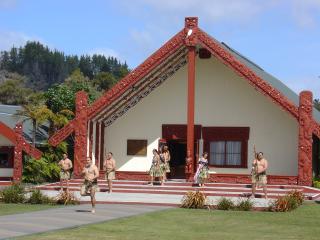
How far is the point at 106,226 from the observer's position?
46.1 ft

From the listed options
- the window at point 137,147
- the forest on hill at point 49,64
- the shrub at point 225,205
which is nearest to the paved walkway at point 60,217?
the shrub at point 225,205

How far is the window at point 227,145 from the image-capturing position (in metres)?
27.7

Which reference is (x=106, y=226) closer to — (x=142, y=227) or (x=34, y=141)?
(x=142, y=227)

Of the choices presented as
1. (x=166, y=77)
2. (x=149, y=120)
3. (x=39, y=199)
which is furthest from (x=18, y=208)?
(x=166, y=77)

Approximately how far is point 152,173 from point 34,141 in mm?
7602

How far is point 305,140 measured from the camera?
24250mm

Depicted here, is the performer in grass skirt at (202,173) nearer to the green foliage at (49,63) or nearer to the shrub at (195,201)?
the shrub at (195,201)

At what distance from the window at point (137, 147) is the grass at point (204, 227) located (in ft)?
36.9

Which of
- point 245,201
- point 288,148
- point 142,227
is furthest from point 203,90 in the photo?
point 142,227

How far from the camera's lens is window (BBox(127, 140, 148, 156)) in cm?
2925

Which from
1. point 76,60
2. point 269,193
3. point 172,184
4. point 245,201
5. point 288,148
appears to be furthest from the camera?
point 76,60

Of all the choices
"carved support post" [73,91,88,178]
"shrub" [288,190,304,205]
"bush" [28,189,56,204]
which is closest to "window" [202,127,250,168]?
"carved support post" [73,91,88,178]

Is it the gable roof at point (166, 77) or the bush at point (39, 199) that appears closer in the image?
the bush at point (39, 199)

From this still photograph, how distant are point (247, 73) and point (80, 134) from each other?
774cm
